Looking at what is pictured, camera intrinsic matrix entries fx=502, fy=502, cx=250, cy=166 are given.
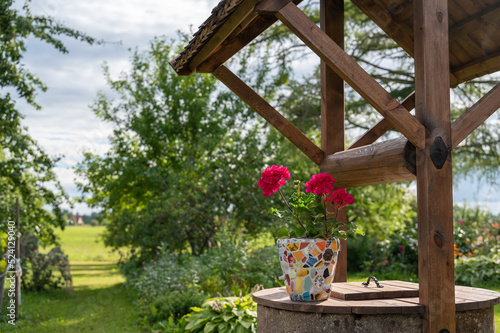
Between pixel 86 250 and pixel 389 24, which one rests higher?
pixel 389 24

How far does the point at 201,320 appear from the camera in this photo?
496 centimetres

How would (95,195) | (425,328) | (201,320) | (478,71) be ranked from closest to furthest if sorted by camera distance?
(425,328)
(478,71)
(201,320)
(95,195)

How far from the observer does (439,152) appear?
9.51 ft

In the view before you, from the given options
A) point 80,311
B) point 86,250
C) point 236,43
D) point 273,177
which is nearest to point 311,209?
point 273,177

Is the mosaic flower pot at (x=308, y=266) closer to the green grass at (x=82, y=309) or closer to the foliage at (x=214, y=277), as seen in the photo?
the foliage at (x=214, y=277)

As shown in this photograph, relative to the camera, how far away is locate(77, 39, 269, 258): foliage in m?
9.67

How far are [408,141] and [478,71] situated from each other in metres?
1.85

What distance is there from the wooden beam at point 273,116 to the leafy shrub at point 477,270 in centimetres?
516

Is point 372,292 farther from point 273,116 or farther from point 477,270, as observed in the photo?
point 477,270

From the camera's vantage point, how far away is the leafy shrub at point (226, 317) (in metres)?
4.74

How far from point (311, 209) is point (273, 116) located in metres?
1.17

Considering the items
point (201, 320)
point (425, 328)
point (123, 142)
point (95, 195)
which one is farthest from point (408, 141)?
point (95, 195)

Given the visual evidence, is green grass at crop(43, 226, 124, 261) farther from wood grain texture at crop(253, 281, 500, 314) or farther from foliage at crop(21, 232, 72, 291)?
wood grain texture at crop(253, 281, 500, 314)

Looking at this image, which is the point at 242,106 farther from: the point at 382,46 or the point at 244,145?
the point at 382,46
